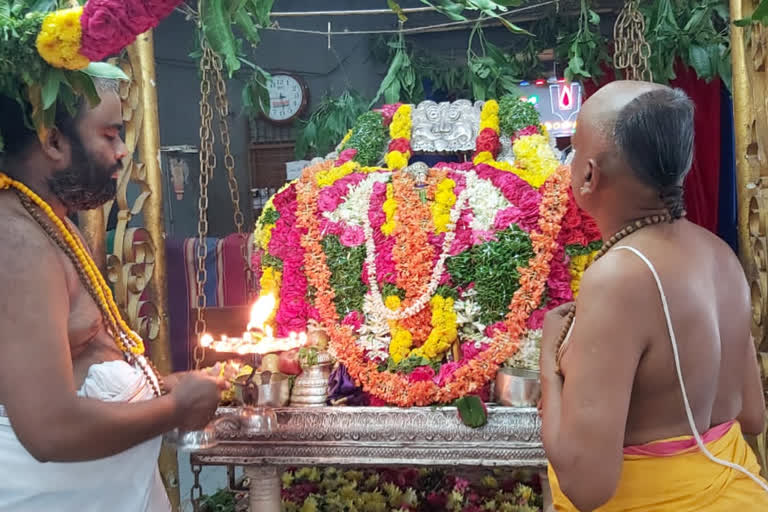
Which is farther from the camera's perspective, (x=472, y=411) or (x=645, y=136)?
(x=472, y=411)

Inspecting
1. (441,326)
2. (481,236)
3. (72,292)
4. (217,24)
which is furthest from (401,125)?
(72,292)

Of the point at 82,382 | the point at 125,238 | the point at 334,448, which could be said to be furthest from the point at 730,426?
the point at 125,238

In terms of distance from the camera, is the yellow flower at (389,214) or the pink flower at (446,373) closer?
the pink flower at (446,373)

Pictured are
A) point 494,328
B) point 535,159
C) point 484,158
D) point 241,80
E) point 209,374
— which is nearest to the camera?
point 209,374

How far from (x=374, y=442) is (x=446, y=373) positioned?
0.43 metres

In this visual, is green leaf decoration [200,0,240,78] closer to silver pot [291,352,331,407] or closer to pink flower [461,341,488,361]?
silver pot [291,352,331,407]

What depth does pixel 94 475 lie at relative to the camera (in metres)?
1.79

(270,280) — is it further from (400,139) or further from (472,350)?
(472,350)

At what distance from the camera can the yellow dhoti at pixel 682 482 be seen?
1.46m

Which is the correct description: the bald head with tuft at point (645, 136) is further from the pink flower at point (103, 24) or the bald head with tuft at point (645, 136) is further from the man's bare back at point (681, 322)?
the pink flower at point (103, 24)

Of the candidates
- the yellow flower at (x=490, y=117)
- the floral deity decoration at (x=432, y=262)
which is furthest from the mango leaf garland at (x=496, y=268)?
the yellow flower at (x=490, y=117)

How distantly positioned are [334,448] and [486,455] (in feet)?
2.08

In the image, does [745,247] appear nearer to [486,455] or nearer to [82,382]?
[486,455]

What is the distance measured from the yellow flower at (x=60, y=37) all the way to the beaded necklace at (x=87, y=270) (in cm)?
31
